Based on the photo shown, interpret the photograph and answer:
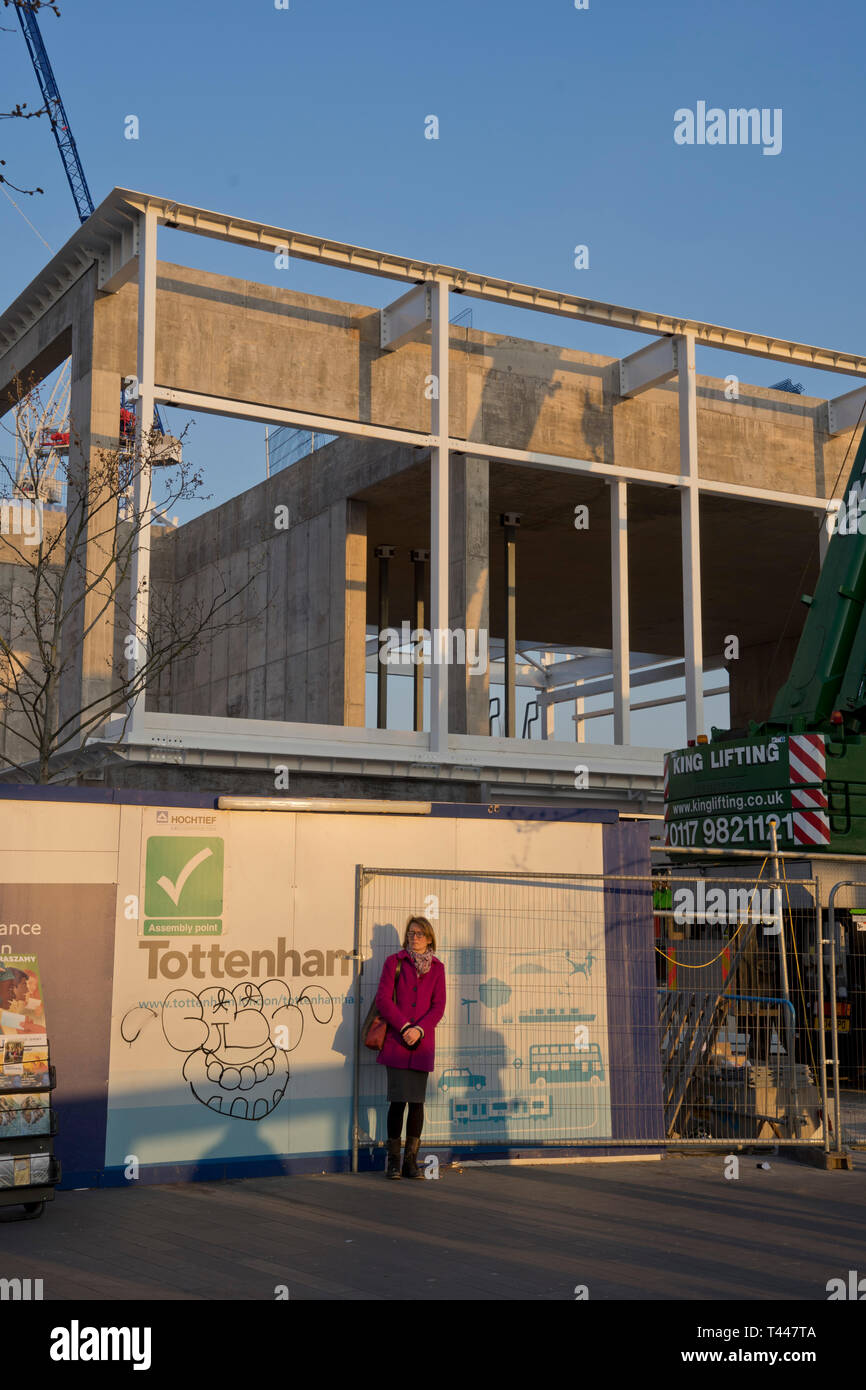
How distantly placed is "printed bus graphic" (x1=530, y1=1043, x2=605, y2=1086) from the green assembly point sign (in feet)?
9.07

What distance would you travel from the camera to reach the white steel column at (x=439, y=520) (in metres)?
21.4

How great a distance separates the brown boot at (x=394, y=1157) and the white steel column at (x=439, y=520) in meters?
11.6

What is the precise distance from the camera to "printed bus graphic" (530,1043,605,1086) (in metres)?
10.9

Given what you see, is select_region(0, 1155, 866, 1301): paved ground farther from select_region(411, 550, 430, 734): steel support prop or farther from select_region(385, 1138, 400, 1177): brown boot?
select_region(411, 550, 430, 734): steel support prop

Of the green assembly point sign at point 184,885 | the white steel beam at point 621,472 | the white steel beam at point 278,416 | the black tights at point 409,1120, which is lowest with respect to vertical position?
the black tights at point 409,1120

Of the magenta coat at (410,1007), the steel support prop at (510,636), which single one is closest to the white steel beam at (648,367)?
the steel support prop at (510,636)

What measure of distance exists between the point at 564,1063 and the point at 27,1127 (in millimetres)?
4361

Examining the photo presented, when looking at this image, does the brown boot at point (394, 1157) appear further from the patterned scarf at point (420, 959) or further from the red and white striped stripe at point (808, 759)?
the red and white striped stripe at point (808, 759)

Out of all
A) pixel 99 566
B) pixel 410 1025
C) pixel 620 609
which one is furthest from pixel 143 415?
pixel 410 1025
